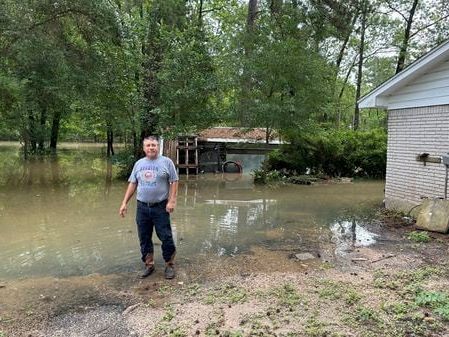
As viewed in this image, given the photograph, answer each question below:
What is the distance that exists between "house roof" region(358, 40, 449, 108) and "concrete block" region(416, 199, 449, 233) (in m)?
2.55

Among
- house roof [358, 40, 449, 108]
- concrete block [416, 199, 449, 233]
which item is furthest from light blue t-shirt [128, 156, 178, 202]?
house roof [358, 40, 449, 108]

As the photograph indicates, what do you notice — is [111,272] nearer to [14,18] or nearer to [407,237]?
[407,237]

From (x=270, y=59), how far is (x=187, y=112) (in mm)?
3442

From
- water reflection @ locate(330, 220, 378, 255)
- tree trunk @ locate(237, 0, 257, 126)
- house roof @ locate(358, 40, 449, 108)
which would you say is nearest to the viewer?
water reflection @ locate(330, 220, 378, 255)

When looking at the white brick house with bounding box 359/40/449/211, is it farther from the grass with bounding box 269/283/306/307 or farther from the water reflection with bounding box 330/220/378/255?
the grass with bounding box 269/283/306/307

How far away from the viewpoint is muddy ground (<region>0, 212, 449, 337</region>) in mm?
3676

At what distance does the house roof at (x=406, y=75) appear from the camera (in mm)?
7293

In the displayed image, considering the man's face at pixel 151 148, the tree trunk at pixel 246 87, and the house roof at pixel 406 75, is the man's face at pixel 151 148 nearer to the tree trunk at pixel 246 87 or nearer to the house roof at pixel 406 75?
the house roof at pixel 406 75

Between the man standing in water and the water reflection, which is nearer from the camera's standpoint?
the man standing in water

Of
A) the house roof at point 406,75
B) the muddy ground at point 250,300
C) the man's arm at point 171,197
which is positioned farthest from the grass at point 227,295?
the house roof at point 406,75

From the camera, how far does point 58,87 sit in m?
12.3

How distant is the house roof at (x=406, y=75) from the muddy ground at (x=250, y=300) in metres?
3.66

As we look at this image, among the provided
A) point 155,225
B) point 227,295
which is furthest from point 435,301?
point 155,225

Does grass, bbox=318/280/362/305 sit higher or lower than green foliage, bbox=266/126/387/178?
lower
